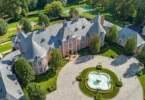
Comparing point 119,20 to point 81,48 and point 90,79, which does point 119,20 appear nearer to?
point 81,48

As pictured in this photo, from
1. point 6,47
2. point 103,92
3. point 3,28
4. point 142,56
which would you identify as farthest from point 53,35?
point 3,28

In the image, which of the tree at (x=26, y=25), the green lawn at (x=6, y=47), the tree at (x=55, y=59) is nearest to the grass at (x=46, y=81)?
the tree at (x=55, y=59)

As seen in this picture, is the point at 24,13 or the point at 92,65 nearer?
the point at 92,65

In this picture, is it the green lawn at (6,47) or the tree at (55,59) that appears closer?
the tree at (55,59)

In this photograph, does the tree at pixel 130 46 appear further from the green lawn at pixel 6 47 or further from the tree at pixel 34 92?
the green lawn at pixel 6 47

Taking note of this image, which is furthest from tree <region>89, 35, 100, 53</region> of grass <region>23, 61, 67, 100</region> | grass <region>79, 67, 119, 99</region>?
grass <region>23, 61, 67, 100</region>

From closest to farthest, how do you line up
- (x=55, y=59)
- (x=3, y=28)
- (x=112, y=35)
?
(x=55, y=59) < (x=112, y=35) < (x=3, y=28)

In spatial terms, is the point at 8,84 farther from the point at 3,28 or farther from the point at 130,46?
the point at 130,46
